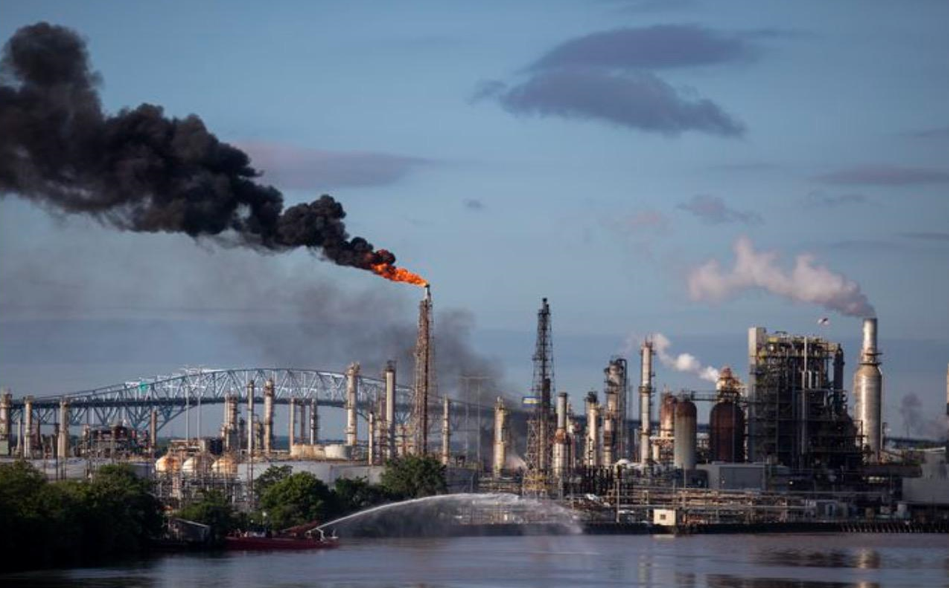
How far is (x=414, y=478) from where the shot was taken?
115625mm

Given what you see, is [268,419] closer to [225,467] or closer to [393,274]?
[225,467]

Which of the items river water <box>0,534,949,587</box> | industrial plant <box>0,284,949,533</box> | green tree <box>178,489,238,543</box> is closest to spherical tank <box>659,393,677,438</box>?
industrial plant <box>0,284,949,533</box>

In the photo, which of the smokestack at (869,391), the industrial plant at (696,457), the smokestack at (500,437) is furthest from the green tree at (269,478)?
the smokestack at (869,391)

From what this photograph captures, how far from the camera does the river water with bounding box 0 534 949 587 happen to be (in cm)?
6575

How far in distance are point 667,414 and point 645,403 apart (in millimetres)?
3558

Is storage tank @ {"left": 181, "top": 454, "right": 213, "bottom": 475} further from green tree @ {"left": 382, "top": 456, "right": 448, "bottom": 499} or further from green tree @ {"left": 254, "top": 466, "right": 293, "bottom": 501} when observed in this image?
green tree @ {"left": 382, "top": 456, "right": 448, "bottom": 499}

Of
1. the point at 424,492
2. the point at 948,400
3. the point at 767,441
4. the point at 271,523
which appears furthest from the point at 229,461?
the point at 948,400

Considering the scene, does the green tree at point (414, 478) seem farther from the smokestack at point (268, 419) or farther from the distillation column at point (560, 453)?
the smokestack at point (268, 419)

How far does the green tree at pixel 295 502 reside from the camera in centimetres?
9875

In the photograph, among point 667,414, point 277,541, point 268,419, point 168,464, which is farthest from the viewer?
point 268,419

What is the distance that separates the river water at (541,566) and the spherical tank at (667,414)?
114 feet

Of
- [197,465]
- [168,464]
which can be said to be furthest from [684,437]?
[168,464]

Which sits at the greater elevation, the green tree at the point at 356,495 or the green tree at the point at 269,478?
the green tree at the point at 269,478

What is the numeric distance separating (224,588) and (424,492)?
5364 centimetres
